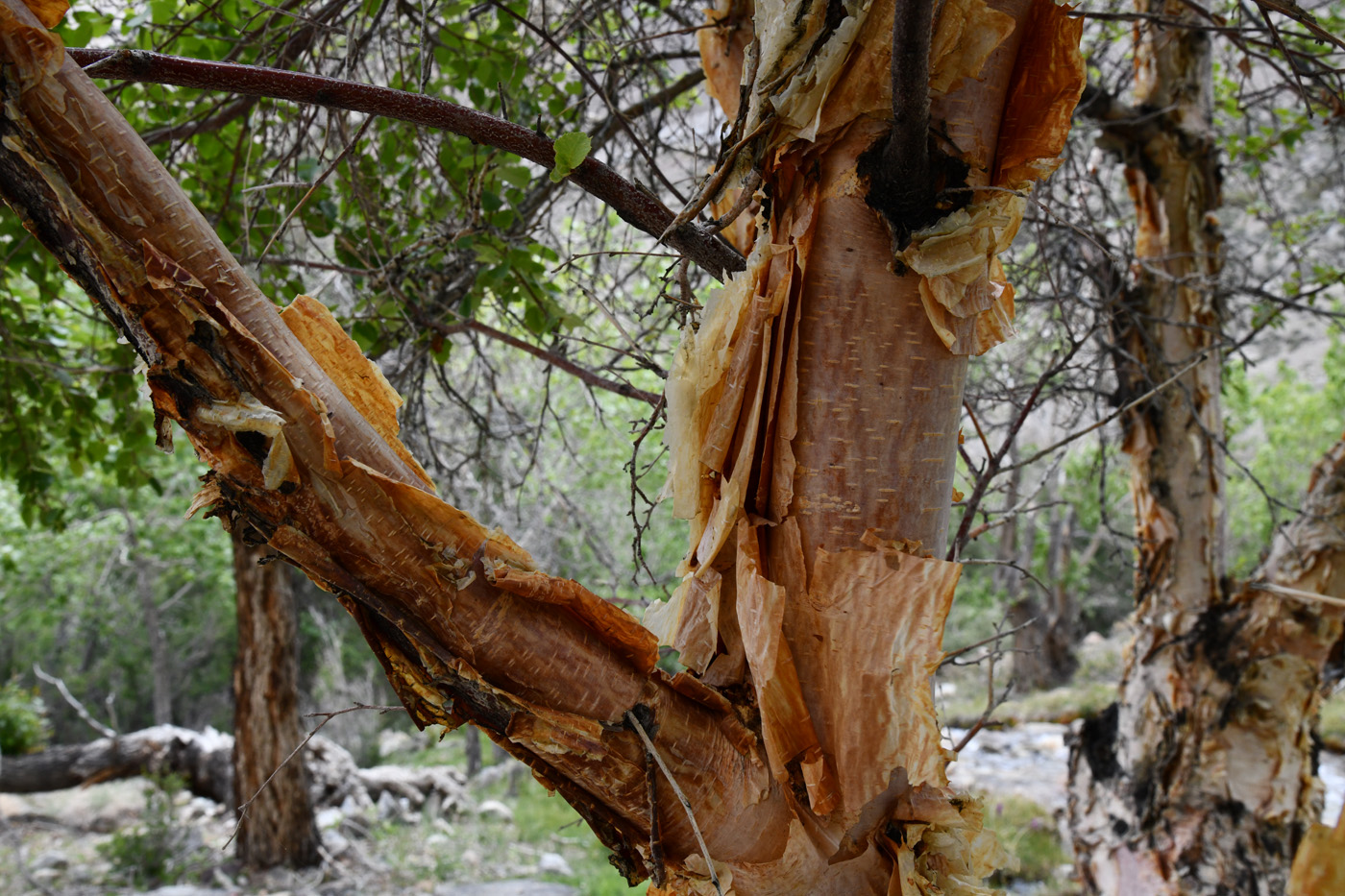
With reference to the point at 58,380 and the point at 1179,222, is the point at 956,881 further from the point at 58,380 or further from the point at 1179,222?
the point at 1179,222

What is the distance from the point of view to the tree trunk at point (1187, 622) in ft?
9.49

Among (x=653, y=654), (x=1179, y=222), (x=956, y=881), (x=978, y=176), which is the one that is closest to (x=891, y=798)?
(x=956, y=881)

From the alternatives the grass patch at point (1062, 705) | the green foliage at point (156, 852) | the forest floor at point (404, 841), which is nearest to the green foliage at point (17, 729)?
the forest floor at point (404, 841)

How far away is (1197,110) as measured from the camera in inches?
126

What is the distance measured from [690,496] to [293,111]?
180 cm

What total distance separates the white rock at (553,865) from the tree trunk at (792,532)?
19.4 feet

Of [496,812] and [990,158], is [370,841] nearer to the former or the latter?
[496,812]

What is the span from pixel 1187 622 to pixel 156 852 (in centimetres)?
669

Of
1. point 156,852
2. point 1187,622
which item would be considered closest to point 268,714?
point 156,852

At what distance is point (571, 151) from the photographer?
94 cm

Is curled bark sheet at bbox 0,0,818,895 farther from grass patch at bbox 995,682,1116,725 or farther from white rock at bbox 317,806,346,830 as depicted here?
grass patch at bbox 995,682,1116,725

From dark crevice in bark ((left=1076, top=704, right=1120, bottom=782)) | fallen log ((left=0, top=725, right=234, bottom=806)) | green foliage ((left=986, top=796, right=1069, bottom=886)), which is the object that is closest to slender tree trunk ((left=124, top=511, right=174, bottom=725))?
fallen log ((left=0, top=725, right=234, bottom=806))

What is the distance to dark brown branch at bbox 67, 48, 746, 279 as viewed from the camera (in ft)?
2.89

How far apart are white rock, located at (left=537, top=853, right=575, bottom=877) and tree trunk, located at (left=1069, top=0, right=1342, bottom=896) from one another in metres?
4.10
